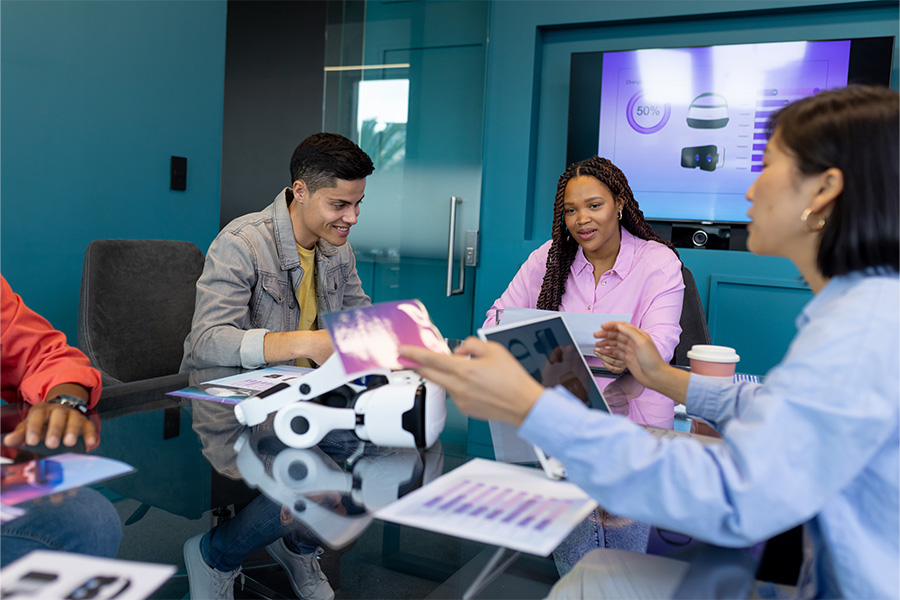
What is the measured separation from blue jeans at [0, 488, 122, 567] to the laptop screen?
0.52 meters

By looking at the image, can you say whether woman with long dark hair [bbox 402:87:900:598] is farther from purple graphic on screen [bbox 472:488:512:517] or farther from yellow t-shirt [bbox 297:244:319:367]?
yellow t-shirt [bbox 297:244:319:367]

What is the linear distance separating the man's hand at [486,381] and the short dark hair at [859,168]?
0.38m

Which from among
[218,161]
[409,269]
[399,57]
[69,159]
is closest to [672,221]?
[409,269]

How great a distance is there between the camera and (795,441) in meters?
0.68

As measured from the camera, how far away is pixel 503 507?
0.86 meters

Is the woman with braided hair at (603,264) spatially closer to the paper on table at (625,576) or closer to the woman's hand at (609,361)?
the woman's hand at (609,361)

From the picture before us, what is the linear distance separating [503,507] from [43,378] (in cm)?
94

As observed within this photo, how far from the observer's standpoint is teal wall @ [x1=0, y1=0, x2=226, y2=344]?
8.52 ft

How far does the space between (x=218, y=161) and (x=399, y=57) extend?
1059mm

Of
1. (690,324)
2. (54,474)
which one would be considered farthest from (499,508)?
(690,324)

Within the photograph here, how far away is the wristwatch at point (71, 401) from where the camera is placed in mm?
1207

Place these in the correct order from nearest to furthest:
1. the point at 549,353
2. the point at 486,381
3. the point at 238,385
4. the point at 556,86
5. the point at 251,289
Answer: the point at 486,381
the point at 549,353
the point at 238,385
the point at 251,289
the point at 556,86

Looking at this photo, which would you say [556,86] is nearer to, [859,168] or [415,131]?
[415,131]

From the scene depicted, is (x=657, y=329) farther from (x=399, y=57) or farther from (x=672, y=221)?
(x=399, y=57)
